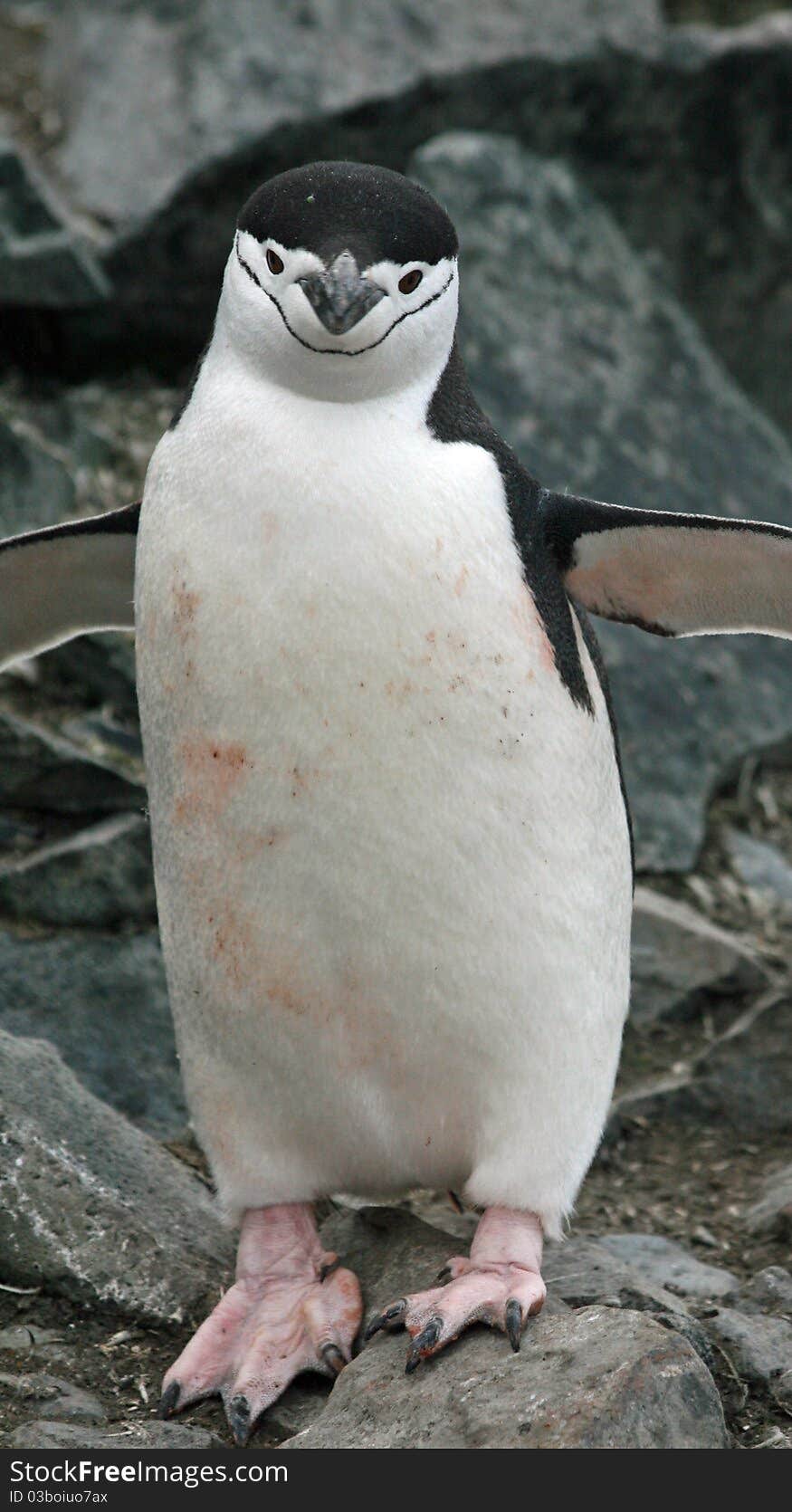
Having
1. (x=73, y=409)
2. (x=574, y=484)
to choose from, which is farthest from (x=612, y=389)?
(x=73, y=409)

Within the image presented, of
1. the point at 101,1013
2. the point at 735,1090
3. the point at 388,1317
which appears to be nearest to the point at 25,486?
the point at 101,1013


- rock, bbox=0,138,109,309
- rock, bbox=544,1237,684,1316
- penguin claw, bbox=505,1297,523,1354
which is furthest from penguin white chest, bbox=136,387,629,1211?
rock, bbox=0,138,109,309

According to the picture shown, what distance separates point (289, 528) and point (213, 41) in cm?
439

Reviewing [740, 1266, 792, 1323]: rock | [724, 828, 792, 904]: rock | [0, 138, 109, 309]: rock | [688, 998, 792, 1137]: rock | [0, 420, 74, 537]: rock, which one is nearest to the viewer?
[740, 1266, 792, 1323]: rock

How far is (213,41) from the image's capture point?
22.4 ft

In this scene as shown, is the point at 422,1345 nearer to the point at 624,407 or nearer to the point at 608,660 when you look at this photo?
the point at 608,660

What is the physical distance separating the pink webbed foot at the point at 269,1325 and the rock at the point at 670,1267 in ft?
2.32

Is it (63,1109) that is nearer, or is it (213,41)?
(63,1109)

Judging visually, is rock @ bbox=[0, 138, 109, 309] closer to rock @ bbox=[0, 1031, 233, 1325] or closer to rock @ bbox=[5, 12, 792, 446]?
rock @ bbox=[5, 12, 792, 446]

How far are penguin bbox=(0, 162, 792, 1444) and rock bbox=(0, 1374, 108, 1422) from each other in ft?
0.48

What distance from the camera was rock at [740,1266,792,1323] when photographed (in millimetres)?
3549

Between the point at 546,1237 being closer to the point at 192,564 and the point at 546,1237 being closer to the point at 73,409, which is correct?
the point at 192,564

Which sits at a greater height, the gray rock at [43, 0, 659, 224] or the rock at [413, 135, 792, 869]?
the gray rock at [43, 0, 659, 224]

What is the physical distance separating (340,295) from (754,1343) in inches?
73.5
